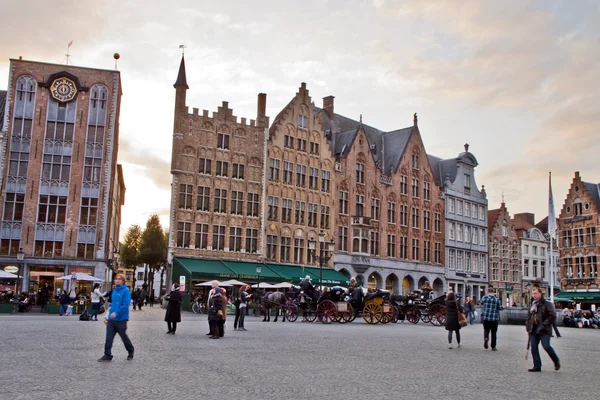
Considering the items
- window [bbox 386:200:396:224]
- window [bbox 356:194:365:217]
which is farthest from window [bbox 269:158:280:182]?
window [bbox 386:200:396:224]

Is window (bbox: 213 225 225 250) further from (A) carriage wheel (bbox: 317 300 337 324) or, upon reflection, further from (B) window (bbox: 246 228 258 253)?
(A) carriage wheel (bbox: 317 300 337 324)

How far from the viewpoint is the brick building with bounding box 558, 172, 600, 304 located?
230 ft

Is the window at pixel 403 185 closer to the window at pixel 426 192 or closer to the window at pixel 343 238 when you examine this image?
the window at pixel 426 192

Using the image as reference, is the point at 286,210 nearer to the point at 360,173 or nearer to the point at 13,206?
the point at 360,173

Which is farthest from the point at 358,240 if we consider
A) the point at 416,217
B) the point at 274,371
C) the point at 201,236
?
the point at 274,371

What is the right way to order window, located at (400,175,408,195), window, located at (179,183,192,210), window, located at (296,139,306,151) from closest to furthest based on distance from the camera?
window, located at (179,183,192,210) → window, located at (296,139,306,151) → window, located at (400,175,408,195)

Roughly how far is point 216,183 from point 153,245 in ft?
68.9

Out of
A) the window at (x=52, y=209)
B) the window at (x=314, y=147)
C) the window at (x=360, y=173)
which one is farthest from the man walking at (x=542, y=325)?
the window at (x=360, y=173)

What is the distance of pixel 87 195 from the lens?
142 ft

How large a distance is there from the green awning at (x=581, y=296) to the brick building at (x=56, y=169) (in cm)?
4651

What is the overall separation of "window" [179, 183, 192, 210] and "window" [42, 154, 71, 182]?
25.4ft

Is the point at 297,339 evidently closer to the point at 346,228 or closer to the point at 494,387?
the point at 494,387

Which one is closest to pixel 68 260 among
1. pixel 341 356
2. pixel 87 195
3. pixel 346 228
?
pixel 87 195

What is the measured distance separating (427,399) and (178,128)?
3909 centimetres
